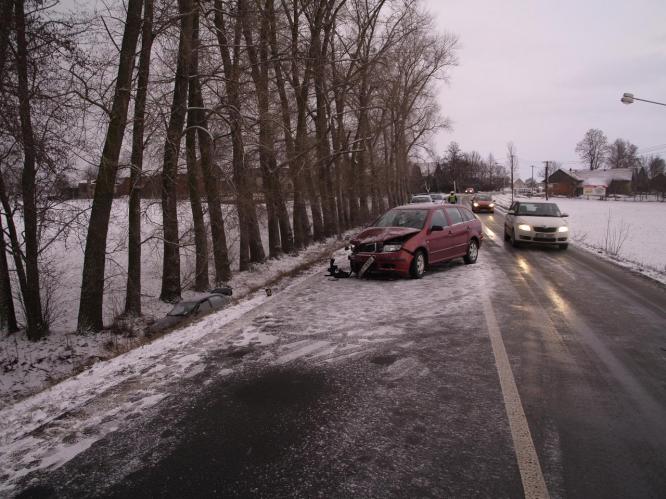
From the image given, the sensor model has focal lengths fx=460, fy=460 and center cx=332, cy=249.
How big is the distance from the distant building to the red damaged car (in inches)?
3613

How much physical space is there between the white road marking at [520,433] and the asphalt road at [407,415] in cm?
1

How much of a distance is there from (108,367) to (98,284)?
16.8ft

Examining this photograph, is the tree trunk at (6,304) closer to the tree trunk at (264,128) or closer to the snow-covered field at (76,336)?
the snow-covered field at (76,336)

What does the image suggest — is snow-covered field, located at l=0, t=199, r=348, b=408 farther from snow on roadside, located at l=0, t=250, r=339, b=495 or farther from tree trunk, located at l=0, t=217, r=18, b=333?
snow on roadside, located at l=0, t=250, r=339, b=495

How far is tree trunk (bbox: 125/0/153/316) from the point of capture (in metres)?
9.64

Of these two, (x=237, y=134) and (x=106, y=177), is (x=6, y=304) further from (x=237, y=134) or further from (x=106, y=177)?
(x=237, y=134)

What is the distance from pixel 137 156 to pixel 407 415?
27.9ft

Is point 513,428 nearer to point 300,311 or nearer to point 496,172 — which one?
point 300,311

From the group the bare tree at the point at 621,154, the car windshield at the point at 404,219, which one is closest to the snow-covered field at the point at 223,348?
the car windshield at the point at 404,219

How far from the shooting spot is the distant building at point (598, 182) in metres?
94.3

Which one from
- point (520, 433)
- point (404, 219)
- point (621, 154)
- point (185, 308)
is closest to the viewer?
point (520, 433)

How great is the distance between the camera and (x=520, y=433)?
3.58 meters

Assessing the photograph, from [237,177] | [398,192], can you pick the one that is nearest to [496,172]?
[398,192]

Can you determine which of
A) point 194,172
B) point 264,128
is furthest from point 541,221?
point 194,172
